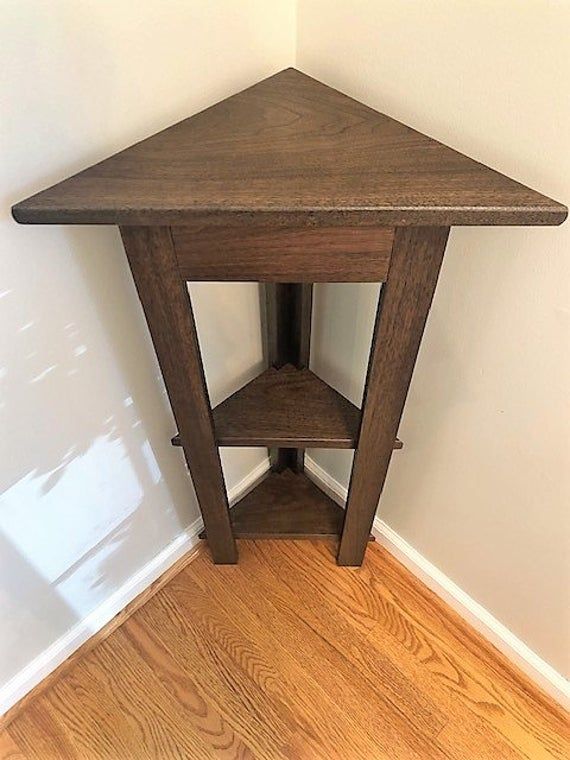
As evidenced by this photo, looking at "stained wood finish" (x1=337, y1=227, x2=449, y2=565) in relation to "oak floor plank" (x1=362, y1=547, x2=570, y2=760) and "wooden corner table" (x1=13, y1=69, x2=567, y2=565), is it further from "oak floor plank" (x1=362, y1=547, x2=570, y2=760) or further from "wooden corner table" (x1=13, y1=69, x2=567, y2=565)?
"oak floor plank" (x1=362, y1=547, x2=570, y2=760)

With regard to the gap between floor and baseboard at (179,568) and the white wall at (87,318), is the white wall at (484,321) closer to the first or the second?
the gap between floor and baseboard at (179,568)

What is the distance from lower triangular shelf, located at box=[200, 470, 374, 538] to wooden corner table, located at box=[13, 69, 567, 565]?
0.38 metres

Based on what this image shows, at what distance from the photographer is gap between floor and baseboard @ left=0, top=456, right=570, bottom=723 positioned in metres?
1.19

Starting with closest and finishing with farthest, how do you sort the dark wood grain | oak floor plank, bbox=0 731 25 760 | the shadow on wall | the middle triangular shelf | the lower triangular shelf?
the dark wood grain
the shadow on wall
the middle triangular shelf
oak floor plank, bbox=0 731 25 760
the lower triangular shelf

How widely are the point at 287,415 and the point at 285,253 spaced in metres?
0.41

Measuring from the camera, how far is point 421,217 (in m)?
0.60

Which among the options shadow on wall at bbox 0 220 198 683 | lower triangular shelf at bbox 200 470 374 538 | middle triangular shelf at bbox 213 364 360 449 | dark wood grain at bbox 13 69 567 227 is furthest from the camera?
lower triangular shelf at bbox 200 470 374 538

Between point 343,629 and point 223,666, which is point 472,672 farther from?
point 223,666

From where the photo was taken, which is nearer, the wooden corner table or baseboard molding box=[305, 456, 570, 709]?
the wooden corner table

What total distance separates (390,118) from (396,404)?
39cm

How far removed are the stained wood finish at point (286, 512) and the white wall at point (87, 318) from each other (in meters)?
0.15

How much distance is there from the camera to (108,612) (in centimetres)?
130

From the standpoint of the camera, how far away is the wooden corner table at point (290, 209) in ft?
1.98

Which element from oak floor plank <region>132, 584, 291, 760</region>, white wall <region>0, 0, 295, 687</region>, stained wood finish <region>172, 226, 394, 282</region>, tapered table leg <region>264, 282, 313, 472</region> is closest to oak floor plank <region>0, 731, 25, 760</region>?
white wall <region>0, 0, 295, 687</region>
